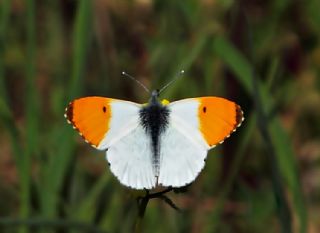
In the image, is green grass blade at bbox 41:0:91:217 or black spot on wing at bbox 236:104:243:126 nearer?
black spot on wing at bbox 236:104:243:126

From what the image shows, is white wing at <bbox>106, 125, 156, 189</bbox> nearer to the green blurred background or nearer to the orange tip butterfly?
the orange tip butterfly

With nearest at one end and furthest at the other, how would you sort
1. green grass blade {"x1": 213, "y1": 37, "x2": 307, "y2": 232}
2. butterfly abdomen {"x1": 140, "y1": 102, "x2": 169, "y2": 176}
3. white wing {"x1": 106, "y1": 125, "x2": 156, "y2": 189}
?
1. white wing {"x1": 106, "y1": 125, "x2": 156, "y2": 189}
2. butterfly abdomen {"x1": 140, "y1": 102, "x2": 169, "y2": 176}
3. green grass blade {"x1": 213, "y1": 37, "x2": 307, "y2": 232}

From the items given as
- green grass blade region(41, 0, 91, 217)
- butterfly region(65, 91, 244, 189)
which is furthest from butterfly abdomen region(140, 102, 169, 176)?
green grass blade region(41, 0, 91, 217)

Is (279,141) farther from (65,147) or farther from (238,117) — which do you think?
(238,117)

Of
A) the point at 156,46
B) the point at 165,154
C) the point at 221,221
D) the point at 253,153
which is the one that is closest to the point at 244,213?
the point at 221,221

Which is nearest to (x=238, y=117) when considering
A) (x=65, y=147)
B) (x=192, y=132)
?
(x=192, y=132)

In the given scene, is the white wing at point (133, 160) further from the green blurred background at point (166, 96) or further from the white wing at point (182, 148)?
the green blurred background at point (166, 96)
